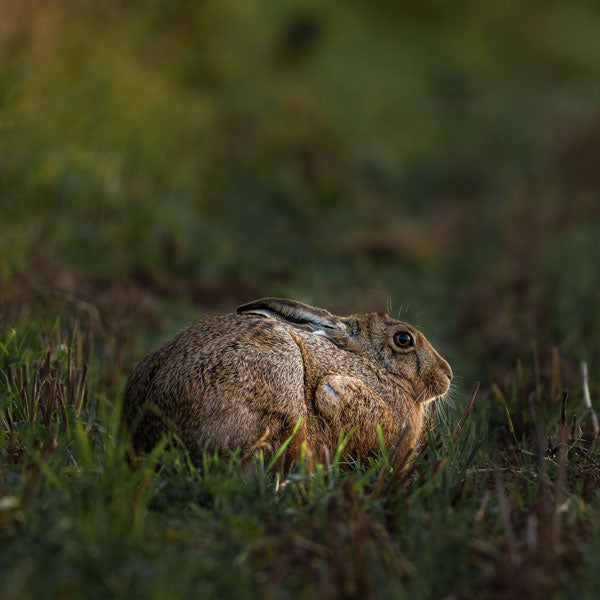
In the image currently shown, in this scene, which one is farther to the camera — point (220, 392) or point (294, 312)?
point (294, 312)

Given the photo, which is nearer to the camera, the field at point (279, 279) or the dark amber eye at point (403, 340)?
the field at point (279, 279)

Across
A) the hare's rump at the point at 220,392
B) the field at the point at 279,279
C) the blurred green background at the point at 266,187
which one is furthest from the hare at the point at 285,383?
the blurred green background at the point at 266,187

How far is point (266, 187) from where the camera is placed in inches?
428

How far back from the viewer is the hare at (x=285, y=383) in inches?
116

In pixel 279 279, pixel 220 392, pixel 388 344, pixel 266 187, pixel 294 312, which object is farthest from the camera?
pixel 266 187

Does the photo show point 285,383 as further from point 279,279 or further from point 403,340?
point 279,279

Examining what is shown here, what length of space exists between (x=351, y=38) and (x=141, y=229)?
50.2 ft

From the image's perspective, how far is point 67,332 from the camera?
163 inches

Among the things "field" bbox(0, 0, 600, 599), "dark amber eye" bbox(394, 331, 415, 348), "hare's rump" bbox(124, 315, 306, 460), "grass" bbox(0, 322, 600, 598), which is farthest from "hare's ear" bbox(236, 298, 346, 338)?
"grass" bbox(0, 322, 600, 598)

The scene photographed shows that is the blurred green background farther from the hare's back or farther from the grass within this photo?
the grass

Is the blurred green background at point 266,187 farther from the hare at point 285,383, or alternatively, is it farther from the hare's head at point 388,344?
the hare at point 285,383

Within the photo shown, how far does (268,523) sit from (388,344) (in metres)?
1.57

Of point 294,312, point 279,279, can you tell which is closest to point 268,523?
point 294,312

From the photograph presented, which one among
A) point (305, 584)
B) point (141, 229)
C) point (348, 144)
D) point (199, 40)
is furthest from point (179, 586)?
point (348, 144)
